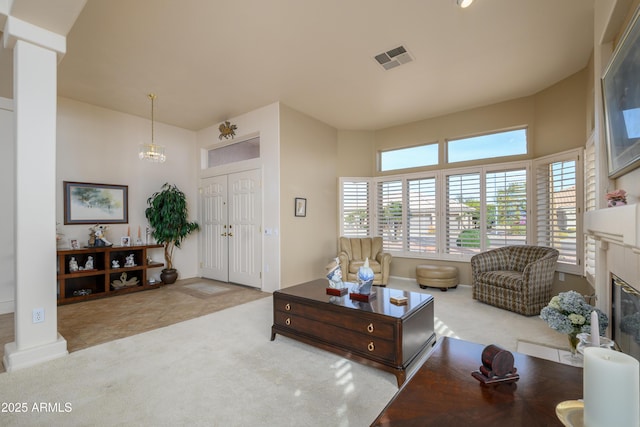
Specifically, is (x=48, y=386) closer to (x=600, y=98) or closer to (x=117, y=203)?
(x=117, y=203)

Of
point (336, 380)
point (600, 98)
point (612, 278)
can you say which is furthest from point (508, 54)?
point (336, 380)

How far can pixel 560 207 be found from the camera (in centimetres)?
421

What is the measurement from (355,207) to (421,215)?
1.33 meters

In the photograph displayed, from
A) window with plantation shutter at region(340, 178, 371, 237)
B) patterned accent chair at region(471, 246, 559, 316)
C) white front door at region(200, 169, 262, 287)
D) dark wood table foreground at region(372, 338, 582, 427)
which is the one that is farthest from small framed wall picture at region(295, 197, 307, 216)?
dark wood table foreground at region(372, 338, 582, 427)

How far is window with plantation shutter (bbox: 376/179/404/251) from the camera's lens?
19.7 ft

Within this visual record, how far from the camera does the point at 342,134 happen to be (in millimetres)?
6375

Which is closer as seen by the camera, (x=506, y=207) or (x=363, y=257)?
(x=506, y=207)

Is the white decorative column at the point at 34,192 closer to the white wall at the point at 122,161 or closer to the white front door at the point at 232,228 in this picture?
the white wall at the point at 122,161

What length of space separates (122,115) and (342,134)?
412cm

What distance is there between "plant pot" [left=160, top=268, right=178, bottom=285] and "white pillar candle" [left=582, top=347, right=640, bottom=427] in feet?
19.6

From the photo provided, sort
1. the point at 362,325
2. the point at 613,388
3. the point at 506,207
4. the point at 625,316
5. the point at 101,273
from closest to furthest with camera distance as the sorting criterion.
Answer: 1. the point at 613,388
2. the point at 625,316
3. the point at 362,325
4. the point at 101,273
5. the point at 506,207

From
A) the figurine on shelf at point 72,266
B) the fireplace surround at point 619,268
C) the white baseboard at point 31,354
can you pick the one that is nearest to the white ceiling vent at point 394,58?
the fireplace surround at point 619,268

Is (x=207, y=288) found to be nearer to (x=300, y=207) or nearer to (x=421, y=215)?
(x=300, y=207)

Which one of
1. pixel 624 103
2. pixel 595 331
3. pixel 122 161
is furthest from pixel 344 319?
pixel 122 161
